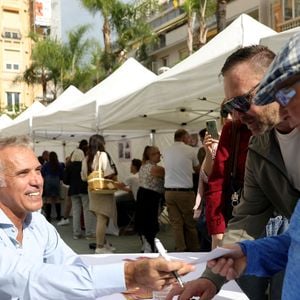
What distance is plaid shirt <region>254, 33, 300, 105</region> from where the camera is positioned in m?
1.02

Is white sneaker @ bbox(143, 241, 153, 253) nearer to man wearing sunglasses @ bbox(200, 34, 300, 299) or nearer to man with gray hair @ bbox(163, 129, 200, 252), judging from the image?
man with gray hair @ bbox(163, 129, 200, 252)

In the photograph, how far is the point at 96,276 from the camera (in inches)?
56.2

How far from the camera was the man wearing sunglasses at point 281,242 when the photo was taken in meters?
1.05

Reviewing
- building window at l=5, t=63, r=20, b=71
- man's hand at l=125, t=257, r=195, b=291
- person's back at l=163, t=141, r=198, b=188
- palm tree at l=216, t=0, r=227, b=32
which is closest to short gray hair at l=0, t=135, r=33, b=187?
man's hand at l=125, t=257, r=195, b=291

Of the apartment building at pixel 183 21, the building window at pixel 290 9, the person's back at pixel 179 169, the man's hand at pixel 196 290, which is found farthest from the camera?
the building window at pixel 290 9

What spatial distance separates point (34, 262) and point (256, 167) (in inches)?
35.8

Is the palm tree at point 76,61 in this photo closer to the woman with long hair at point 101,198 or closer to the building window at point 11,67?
the building window at point 11,67

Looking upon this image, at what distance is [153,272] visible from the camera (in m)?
1.36

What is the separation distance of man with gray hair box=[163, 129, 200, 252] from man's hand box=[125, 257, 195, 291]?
175 inches

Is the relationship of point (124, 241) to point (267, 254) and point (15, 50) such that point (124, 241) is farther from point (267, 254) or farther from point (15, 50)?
point (15, 50)

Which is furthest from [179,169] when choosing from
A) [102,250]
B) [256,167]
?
[256,167]

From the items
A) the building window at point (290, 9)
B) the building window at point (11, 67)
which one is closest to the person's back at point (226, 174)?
the building window at point (290, 9)

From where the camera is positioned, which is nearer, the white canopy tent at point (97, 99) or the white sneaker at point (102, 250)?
the white sneaker at point (102, 250)

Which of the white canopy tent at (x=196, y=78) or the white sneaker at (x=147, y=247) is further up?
the white canopy tent at (x=196, y=78)
